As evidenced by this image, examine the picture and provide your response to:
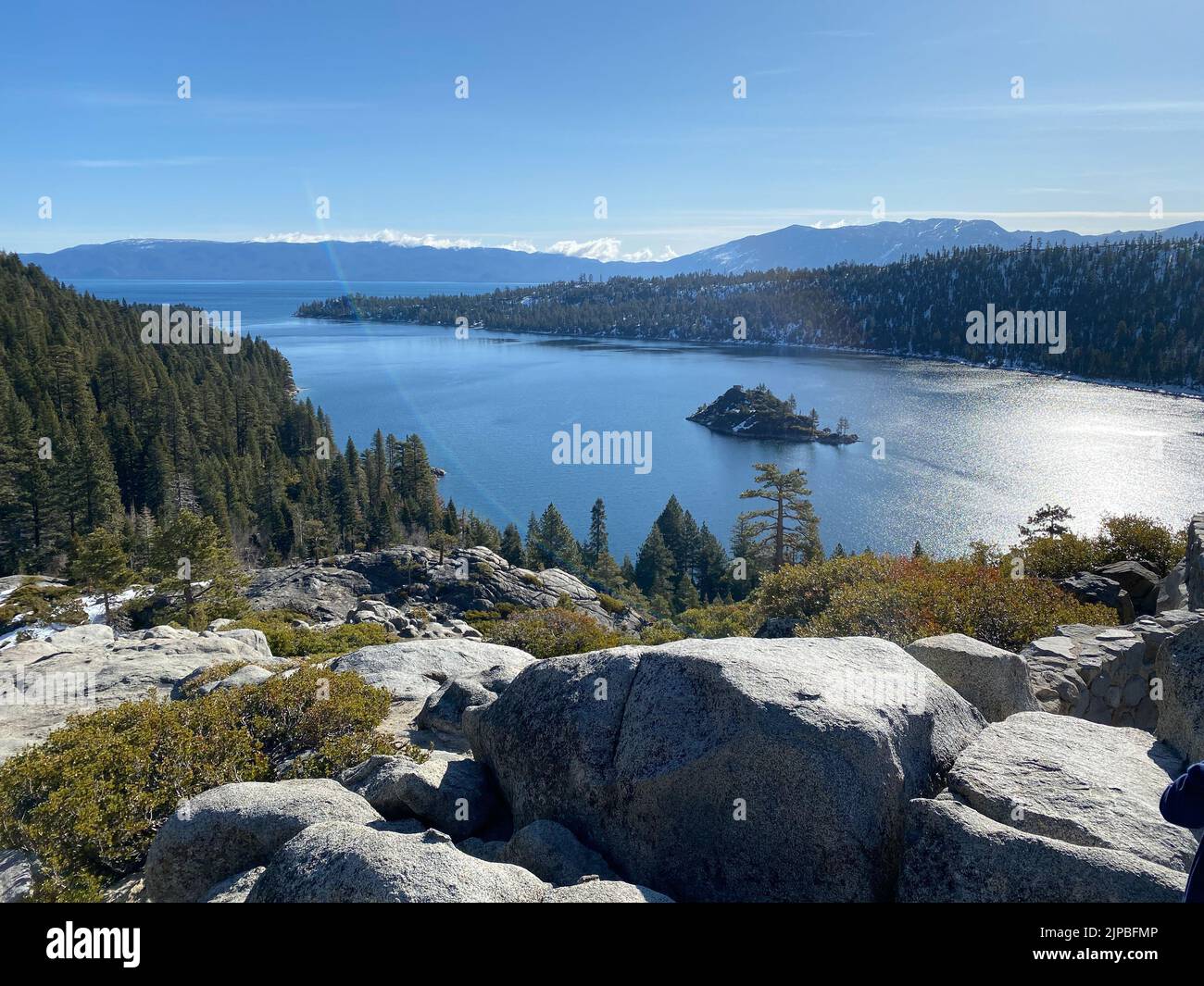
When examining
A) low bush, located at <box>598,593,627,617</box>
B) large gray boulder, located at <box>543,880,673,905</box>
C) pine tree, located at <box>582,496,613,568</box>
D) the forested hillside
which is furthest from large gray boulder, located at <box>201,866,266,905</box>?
pine tree, located at <box>582,496,613,568</box>

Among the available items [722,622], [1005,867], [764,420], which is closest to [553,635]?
[722,622]

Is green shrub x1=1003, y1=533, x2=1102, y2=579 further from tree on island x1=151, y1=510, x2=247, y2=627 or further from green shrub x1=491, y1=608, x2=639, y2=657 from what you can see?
tree on island x1=151, y1=510, x2=247, y2=627

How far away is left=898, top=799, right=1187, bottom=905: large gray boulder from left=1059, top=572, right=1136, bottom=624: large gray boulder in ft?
64.5

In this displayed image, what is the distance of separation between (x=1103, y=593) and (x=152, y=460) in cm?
10346

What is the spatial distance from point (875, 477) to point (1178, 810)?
113534mm

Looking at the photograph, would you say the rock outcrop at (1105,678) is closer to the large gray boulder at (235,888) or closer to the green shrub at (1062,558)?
the large gray boulder at (235,888)

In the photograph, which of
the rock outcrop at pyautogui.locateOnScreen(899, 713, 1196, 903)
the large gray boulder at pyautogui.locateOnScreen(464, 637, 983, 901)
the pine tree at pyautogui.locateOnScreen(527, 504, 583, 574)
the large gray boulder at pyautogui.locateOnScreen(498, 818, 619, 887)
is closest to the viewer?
the rock outcrop at pyautogui.locateOnScreen(899, 713, 1196, 903)

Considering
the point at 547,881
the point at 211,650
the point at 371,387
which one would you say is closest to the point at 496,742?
the point at 547,881

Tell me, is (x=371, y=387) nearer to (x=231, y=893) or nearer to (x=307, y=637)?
(x=307, y=637)

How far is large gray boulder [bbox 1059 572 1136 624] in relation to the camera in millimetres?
23325

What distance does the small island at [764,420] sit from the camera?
140688 millimetres

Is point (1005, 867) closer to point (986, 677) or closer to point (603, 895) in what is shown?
point (603, 895)

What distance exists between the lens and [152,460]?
3698 inches

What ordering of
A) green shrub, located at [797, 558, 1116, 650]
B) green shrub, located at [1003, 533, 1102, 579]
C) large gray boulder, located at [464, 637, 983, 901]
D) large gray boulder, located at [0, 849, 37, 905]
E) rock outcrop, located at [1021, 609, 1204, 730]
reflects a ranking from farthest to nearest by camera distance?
green shrub, located at [1003, 533, 1102, 579] → green shrub, located at [797, 558, 1116, 650] → rock outcrop, located at [1021, 609, 1204, 730] → large gray boulder, located at [0, 849, 37, 905] → large gray boulder, located at [464, 637, 983, 901]
